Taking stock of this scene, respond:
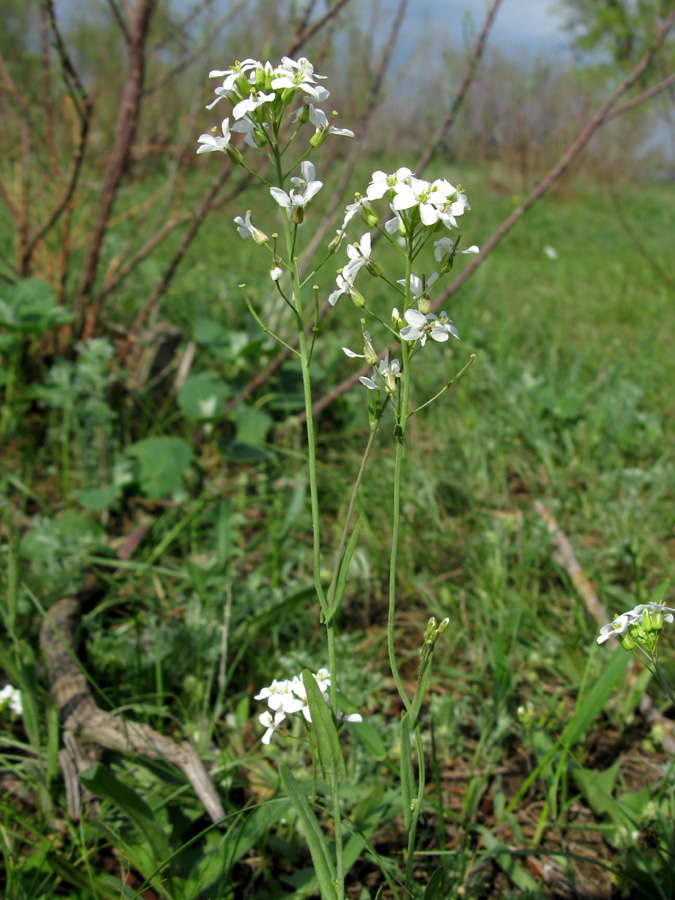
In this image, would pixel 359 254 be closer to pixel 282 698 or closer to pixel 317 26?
pixel 282 698

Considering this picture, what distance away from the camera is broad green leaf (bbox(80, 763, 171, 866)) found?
951 millimetres

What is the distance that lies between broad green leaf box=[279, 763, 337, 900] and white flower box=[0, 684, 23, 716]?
0.77 metres

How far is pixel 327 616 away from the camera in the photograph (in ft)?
2.58

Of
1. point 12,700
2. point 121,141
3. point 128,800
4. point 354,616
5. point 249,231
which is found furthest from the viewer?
point 121,141

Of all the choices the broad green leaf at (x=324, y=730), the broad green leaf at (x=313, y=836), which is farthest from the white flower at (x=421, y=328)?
the broad green leaf at (x=313, y=836)

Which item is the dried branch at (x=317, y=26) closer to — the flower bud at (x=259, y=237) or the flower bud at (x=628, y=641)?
the flower bud at (x=259, y=237)

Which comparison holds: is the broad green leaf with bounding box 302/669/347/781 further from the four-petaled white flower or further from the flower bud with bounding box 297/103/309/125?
the flower bud with bounding box 297/103/309/125

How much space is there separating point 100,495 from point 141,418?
1.93 feet

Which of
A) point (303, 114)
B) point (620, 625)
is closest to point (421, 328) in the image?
point (303, 114)

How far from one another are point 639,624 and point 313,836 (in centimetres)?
48

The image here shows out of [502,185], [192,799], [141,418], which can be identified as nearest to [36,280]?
[141,418]

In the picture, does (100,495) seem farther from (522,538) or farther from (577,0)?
(577,0)

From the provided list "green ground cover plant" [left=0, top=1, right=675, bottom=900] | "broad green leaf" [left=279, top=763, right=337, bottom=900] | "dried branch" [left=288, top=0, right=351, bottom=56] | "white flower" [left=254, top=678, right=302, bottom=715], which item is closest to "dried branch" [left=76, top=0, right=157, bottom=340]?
"green ground cover plant" [left=0, top=1, right=675, bottom=900]

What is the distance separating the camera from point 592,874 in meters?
1.16
